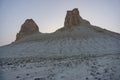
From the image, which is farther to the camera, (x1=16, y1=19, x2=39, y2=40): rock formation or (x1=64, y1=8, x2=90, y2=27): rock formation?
(x1=16, y1=19, x2=39, y2=40): rock formation

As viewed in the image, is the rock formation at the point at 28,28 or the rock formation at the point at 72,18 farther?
the rock formation at the point at 28,28

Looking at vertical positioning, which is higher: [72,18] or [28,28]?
[72,18]

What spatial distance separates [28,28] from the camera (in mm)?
109688

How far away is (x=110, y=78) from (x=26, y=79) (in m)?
8.39

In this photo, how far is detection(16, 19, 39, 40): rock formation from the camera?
10806 centimetres

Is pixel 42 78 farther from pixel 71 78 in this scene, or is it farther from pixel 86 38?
pixel 86 38

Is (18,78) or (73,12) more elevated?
(73,12)

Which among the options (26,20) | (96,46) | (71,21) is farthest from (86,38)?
(26,20)

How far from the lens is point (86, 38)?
65625 millimetres

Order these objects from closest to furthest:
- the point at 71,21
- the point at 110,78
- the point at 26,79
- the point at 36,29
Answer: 1. the point at 110,78
2. the point at 26,79
3. the point at 71,21
4. the point at 36,29

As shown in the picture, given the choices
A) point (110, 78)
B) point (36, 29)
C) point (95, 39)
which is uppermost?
point (36, 29)

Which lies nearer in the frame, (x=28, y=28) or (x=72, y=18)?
(x=72, y=18)

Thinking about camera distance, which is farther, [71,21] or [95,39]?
[71,21]

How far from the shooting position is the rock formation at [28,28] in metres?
108
